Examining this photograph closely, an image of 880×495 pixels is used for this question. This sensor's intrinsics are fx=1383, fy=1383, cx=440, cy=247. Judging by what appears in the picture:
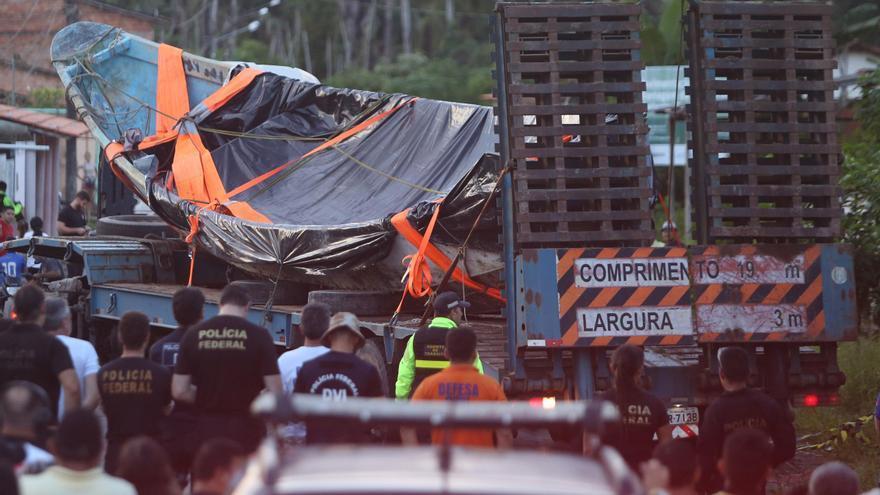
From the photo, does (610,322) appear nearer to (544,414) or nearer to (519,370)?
(519,370)

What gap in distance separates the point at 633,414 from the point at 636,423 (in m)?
0.05

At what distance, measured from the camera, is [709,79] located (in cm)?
973

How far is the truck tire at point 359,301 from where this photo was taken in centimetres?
1241

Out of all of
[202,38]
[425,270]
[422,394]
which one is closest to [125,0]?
[202,38]

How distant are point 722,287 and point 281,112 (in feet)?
24.1

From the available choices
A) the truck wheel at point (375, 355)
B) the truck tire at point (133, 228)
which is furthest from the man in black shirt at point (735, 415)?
the truck tire at point (133, 228)

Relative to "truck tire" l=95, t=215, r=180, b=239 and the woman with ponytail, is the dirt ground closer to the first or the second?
the woman with ponytail

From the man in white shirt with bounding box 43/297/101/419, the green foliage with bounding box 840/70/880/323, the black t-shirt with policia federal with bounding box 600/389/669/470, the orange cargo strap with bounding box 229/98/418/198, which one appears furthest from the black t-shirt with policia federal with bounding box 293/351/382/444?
the orange cargo strap with bounding box 229/98/418/198

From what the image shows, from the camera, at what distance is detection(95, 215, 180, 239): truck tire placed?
1744 cm

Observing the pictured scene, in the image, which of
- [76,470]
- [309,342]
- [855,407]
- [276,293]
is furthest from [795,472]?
[76,470]

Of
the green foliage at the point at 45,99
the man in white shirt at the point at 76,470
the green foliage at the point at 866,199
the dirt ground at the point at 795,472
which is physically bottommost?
the dirt ground at the point at 795,472

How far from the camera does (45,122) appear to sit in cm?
2830

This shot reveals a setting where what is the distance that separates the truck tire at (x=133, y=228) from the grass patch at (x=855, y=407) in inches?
317

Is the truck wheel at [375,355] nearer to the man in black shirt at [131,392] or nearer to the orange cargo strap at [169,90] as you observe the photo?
the man in black shirt at [131,392]
